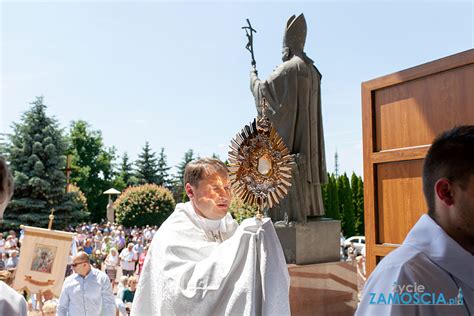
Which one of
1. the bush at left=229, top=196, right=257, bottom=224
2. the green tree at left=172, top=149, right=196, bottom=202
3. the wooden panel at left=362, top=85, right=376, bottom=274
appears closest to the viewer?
the wooden panel at left=362, top=85, right=376, bottom=274

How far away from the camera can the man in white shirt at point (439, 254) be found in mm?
1371

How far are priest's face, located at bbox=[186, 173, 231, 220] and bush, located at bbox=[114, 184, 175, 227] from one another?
30.1 metres

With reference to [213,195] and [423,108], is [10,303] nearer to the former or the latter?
[213,195]

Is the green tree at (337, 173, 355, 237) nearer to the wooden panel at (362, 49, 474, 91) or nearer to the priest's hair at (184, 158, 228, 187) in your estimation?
the wooden panel at (362, 49, 474, 91)

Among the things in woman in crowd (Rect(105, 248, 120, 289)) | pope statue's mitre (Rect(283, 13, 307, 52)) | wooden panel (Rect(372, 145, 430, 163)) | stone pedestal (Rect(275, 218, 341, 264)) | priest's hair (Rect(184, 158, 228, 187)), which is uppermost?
pope statue's mitre (Rect(283, 13, 307, 52))

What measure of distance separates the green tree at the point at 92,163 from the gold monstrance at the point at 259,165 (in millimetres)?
44718

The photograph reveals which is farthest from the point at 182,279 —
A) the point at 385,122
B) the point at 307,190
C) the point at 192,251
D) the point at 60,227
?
the point at 60,227

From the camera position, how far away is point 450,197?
1466 mm

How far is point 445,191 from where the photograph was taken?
1.47m

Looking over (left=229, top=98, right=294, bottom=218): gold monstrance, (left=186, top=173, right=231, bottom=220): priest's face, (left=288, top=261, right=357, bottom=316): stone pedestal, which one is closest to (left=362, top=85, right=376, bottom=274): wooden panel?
(left=229, top=98, right=294, bottom=218): gold monstrance

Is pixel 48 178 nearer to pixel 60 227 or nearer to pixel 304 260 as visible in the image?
pixel 60 227

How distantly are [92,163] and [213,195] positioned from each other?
50201mm

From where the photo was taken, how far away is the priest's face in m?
3.29

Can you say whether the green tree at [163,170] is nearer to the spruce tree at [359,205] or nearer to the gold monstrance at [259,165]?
the spruce tree at [359,205]
